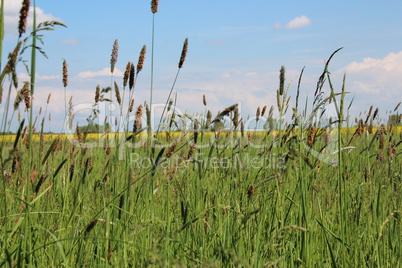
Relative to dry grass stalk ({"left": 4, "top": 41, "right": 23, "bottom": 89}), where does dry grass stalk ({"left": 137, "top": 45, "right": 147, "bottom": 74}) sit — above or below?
above

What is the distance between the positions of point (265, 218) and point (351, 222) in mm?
516

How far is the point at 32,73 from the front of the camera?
1141 mm

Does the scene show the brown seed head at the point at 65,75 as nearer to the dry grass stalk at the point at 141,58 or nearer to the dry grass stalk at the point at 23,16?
the dry grass stalk at the point at 141,58

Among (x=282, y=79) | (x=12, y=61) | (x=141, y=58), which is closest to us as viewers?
(x=12, y=61)

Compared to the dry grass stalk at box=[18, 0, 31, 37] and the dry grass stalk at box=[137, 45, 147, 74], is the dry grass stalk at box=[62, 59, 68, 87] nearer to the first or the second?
the dry grass stalk at box=[137, 45, 147, 74]

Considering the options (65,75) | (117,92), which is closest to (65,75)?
(65,75)

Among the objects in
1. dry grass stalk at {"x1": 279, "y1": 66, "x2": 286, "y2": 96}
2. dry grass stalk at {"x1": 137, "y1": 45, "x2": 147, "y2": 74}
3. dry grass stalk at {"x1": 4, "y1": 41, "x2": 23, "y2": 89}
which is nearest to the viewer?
A: dry grass stalk at {"x1": 4, "y1": 41, "x2": 23, "y2": 89}

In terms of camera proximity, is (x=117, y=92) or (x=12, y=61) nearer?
(x=12, y=61)

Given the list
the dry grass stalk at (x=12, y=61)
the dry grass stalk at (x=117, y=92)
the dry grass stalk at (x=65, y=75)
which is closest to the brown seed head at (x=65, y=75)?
the dry grass stalk at (x=65, y=75)

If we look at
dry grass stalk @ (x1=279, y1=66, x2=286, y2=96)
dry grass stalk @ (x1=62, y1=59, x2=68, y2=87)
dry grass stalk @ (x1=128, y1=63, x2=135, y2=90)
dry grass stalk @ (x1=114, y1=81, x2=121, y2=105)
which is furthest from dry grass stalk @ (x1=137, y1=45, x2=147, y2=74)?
dry grass stalk @ (x1=279, y1=66, x2=286, y2=96)

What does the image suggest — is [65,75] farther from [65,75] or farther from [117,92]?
[117,92]

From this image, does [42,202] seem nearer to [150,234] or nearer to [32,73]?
[150,234]

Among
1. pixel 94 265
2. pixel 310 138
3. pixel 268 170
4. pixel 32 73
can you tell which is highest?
pixel 32 73

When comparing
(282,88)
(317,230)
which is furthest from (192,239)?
(282,88)
